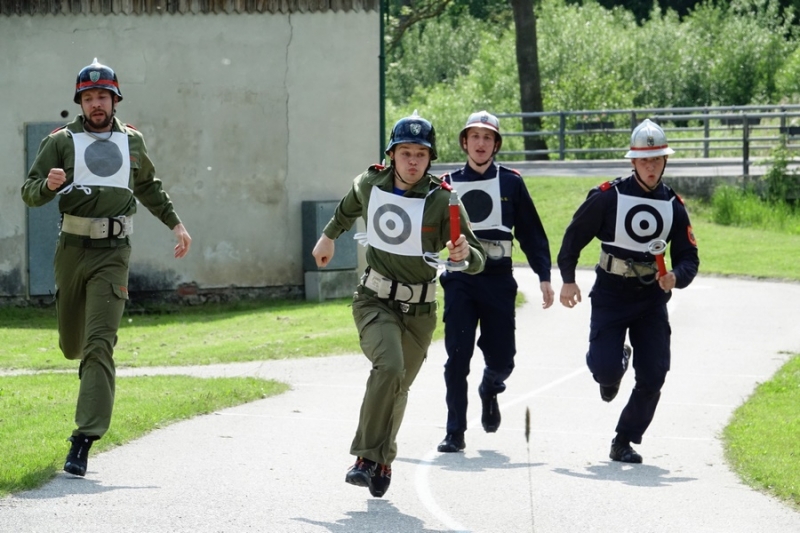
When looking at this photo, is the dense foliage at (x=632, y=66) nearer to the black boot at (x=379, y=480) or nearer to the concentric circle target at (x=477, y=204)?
the concentric circle target at (x=477, y=204)

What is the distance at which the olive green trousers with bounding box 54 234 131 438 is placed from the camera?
320 inches

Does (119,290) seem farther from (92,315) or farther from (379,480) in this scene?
(379,480)

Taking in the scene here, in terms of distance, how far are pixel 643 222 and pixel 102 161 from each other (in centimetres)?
327

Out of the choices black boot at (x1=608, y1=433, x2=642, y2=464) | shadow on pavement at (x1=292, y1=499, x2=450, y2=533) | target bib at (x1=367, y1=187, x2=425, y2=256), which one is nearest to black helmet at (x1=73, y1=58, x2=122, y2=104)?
target bib at (x1=367, y1=187, x2=425, y2=256)

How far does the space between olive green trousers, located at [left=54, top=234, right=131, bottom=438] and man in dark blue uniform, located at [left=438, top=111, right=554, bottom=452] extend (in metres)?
2.14

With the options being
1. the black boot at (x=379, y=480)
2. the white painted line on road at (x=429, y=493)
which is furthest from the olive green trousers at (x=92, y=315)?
the white painted line on road at (x=429, y=493)

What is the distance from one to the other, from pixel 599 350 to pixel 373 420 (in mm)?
2080

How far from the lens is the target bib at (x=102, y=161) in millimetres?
8297

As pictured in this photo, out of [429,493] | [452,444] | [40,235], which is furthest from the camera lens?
[40,235]

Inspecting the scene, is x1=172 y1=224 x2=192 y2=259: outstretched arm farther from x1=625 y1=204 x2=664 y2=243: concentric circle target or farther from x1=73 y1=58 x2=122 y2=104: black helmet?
x1=625 y1=204 x2=664 y2=243: concentric circle target

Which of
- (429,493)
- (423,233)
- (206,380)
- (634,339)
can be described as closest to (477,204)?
(634,339)

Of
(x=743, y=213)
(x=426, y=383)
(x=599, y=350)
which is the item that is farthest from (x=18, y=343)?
(x=743, y=213)

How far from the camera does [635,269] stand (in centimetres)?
877

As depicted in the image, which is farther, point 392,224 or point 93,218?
point 93,218
